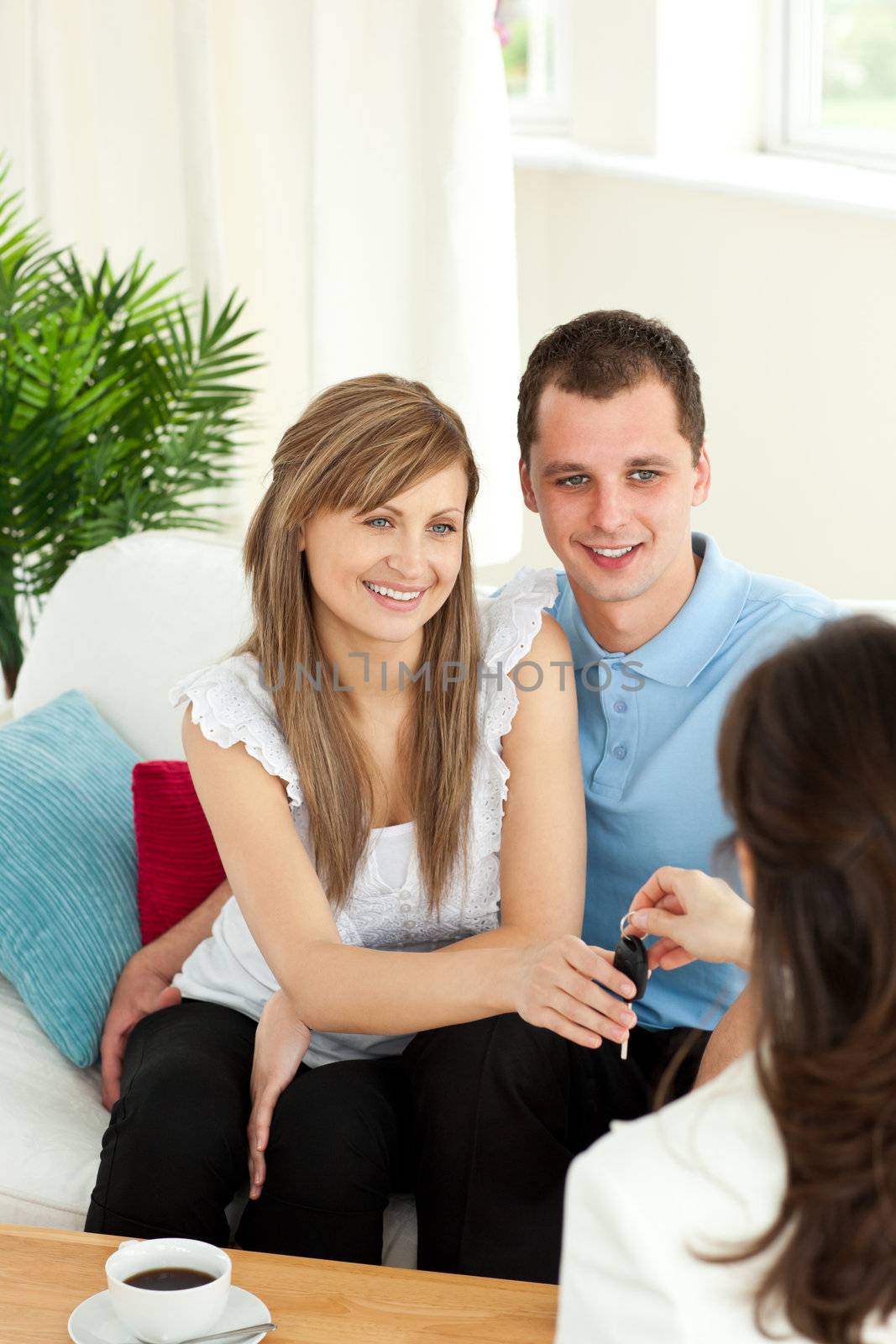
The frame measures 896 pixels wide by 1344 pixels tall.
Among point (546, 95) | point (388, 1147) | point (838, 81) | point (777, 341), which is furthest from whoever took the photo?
point (546, 95)

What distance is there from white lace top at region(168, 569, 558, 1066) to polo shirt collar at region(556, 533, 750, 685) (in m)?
0.14

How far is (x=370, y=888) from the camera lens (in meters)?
1.69

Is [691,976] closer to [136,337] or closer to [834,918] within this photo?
[834,918]

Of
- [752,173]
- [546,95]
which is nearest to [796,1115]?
[752,173]

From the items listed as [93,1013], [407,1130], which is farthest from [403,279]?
[407,1130]

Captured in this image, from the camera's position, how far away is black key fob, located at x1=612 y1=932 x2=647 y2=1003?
50.9 inches

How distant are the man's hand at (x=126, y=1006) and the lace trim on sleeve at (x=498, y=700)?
0.46 meters

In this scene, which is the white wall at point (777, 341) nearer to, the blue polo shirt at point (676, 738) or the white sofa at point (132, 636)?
the white sofa at point (132, 636)

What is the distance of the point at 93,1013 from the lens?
184 centimetres

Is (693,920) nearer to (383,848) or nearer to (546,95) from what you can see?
(383,848)

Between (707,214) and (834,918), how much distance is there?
2.73m

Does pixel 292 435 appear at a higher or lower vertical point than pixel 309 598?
higher

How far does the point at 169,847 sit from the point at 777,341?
6.04 ft

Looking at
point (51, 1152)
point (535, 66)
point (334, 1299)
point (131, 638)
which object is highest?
point (535, 66)
